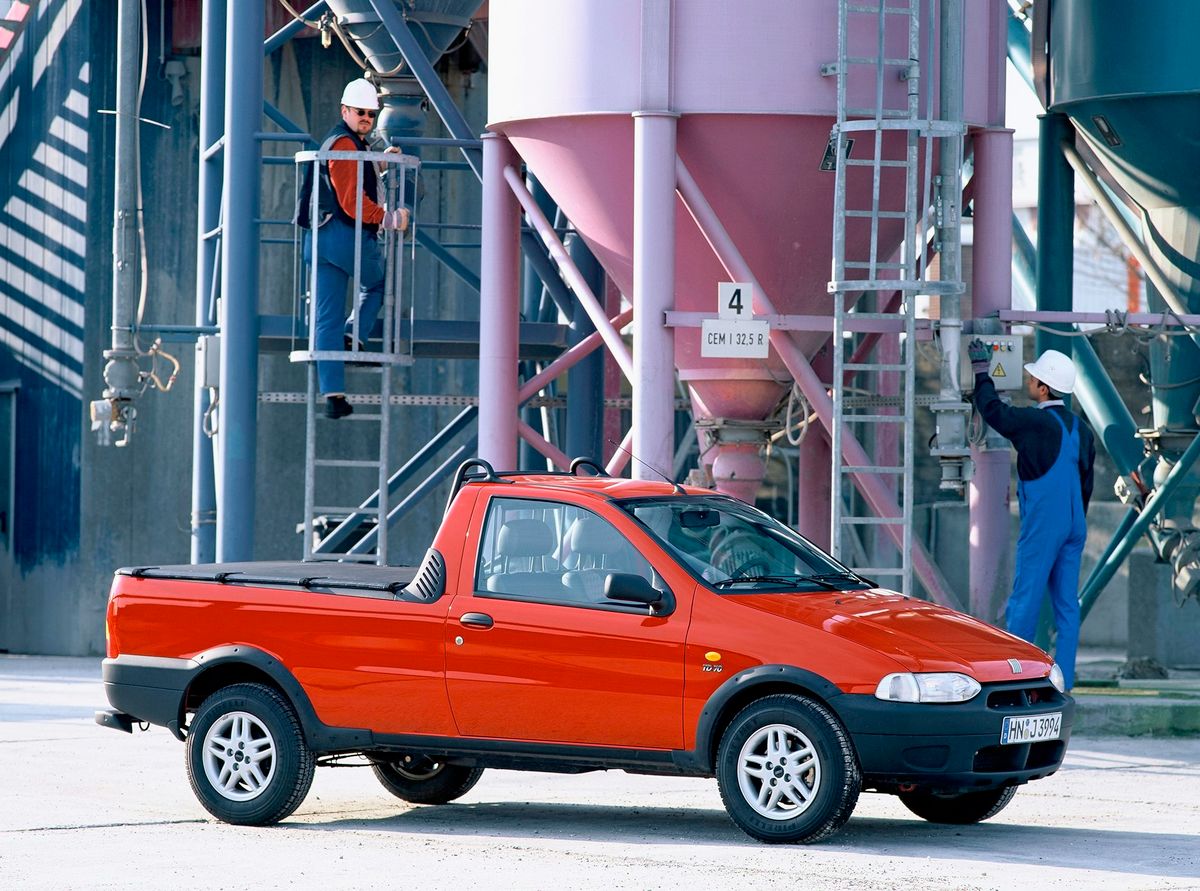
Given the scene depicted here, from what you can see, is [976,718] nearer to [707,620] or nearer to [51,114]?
[707,620]

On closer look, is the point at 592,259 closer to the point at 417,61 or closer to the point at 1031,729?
the point at 417,61

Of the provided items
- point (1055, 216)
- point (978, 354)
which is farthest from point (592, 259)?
point (978, 354)

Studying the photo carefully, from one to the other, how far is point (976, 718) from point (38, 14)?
46.6 ft

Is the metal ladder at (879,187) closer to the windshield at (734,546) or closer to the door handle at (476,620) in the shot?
the windshield at (734,546)

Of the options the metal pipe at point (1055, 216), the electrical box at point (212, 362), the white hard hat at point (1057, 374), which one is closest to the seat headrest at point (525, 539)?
the white hard hat at point (1057, 374)

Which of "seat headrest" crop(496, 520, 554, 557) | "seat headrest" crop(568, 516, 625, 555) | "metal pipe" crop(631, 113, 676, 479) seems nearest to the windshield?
"seat headrest" crop(568, 516, 625, 555)

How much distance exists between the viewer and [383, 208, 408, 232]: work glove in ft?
45.5

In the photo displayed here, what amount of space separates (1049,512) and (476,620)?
416 cm

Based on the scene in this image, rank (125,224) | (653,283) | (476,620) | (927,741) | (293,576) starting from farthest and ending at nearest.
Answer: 1. (125,224)
2. (653,283)
3. (293,576)
4. (476,620)
5. (927,741)

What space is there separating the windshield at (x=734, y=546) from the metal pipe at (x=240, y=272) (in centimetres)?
592

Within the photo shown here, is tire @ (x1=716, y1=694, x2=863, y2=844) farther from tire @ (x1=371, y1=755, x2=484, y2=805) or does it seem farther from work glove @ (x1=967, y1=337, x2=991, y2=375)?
work glove @ (x1=967, y1=337, x2=991, y2=375)

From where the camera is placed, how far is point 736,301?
42.3 feet

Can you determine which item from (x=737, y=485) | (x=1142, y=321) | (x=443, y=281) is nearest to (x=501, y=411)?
(x=737, y=485)

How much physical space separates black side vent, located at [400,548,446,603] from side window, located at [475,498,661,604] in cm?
16
